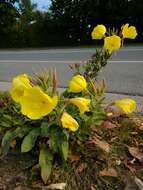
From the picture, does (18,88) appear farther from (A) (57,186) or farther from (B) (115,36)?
(B) (115,36)

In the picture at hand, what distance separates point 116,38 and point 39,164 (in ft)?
3.89

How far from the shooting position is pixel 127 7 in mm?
23156

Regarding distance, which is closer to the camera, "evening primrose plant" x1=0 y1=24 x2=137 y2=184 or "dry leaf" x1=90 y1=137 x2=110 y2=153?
"evening primrose plant" x1=0 y1=24 x2=137 y2=184

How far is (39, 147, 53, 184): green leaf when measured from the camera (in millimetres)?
3199

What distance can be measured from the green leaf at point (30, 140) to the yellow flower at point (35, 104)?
0.41m

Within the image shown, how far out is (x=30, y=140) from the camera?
3348mm

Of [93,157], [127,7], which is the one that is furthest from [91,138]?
[127,7]

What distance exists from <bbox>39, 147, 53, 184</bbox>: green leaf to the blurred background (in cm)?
1942

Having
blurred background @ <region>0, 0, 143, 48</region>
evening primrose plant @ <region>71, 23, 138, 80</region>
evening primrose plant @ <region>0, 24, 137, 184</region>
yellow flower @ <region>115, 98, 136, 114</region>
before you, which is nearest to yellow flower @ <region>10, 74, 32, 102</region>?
evening primrose plant @ <region>0, 24, 137, 184</region>

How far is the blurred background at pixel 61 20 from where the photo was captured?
23.2 metres

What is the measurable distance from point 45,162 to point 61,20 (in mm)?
22710

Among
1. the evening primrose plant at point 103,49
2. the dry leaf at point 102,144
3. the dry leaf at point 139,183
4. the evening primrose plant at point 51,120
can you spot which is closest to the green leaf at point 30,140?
the evening primrose plant at point 51,120

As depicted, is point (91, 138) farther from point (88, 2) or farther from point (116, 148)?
point (88, 2)

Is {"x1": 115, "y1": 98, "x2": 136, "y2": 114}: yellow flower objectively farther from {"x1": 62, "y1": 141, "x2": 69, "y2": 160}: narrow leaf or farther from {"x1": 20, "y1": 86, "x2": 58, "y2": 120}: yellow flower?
{"x1": 20, "y1": 86, "x2": 58, "y2": 120}: yellow flower
